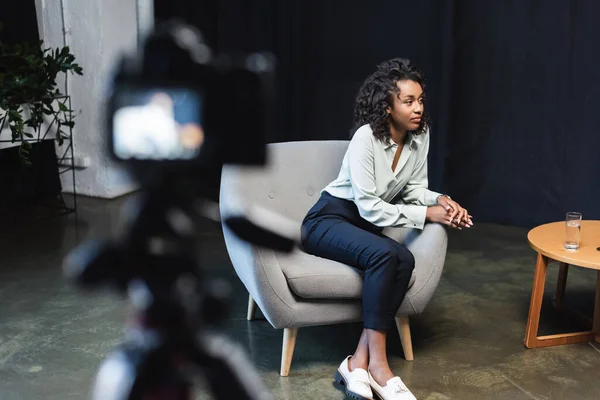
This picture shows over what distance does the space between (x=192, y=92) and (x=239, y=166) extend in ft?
0.10

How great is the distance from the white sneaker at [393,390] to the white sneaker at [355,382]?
26mm

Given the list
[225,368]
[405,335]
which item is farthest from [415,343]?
[225,368]

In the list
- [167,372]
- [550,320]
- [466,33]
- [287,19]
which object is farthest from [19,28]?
[167,372]

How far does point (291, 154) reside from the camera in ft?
8.34

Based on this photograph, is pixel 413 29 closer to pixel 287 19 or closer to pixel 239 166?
pixel 287 19

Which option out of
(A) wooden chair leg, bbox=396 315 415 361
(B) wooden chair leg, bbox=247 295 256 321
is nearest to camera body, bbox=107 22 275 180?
(A) wooden chair leg, bbox=396 315 415 361

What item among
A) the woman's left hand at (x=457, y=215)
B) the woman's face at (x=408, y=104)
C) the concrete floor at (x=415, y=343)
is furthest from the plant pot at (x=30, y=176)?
the woman's left hand at (x=457, y=215)

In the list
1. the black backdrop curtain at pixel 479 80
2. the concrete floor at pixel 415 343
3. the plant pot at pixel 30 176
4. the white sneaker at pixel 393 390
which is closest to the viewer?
the white sneaker at pixel 393 390

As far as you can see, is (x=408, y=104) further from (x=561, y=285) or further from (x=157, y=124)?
(x=157, y=124)

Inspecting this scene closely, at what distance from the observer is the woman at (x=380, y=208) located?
2.07m

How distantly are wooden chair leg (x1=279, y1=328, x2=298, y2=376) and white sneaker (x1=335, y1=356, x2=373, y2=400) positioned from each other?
6.7 inches

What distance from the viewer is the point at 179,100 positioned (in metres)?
0.24

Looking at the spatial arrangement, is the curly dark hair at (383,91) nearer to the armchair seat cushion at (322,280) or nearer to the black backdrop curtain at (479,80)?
the armchair seat cushion at (322,280)

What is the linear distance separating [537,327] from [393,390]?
0.70m
